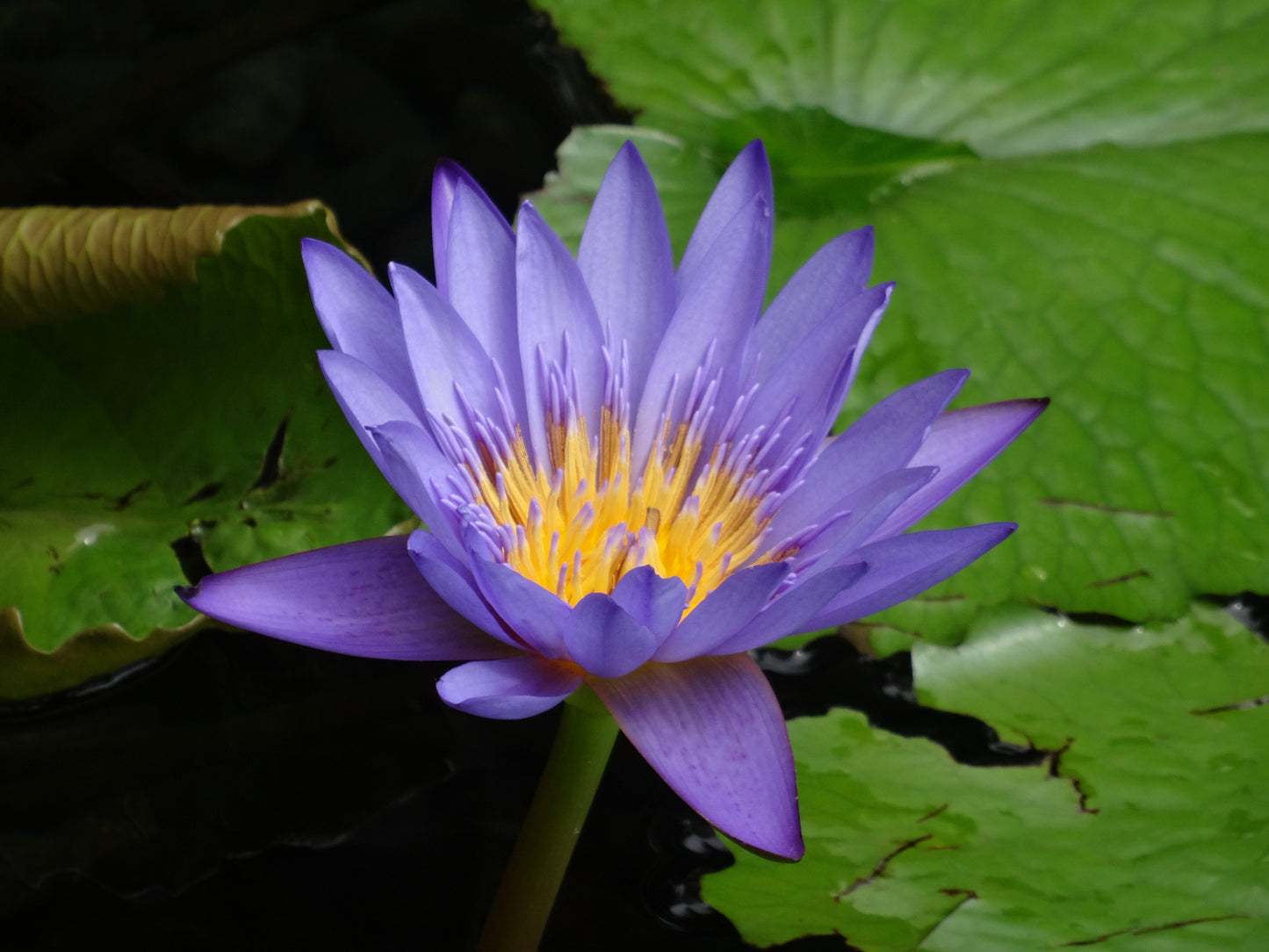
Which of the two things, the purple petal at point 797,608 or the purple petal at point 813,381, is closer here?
the purple petal at point 797,608

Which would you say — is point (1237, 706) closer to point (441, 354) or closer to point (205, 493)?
point (441, 354)

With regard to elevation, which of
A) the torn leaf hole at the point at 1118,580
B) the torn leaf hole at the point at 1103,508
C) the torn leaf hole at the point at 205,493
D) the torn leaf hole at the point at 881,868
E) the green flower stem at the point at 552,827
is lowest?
the torn leaf hole at the point at 881,868

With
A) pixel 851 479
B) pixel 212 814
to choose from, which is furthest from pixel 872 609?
pixel 212 814

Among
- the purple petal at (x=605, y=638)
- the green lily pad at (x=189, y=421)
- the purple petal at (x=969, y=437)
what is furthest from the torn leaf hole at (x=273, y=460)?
the purple petal at (x=969, y=437)

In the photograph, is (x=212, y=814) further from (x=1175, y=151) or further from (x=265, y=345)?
(x=1175, y=151)

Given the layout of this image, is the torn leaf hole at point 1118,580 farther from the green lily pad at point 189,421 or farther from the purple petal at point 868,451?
the green lily pad at point 189,421
